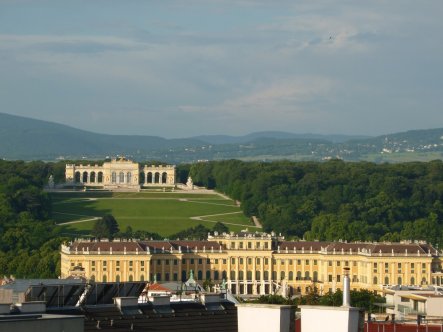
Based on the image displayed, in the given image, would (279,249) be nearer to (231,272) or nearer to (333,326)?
(231,272)

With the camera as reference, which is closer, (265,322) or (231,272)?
(265,322)

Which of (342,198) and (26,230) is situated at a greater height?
(342,198)

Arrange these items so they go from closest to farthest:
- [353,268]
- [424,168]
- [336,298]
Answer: [336,298]
[353,268]
[424,168]

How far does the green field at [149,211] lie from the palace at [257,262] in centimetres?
1949

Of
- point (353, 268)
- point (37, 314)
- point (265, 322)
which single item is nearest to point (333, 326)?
point (265, 322)

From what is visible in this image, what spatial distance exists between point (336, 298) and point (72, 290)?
48839 millimetres

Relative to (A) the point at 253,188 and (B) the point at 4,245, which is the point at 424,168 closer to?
(A) the point at 253,188

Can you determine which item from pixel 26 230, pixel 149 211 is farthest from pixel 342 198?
pixel 26 230

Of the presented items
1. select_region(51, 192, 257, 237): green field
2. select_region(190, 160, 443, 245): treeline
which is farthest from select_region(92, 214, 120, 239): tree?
select_region(190, 160, 443, 245): treeline

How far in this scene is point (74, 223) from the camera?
5640 inches

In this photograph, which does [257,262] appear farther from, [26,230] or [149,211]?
[149,211]

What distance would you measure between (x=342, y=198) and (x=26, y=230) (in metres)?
34.5

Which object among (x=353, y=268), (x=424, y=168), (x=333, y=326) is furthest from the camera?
(x=424, y=168)

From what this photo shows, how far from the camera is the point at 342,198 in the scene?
155250mm
